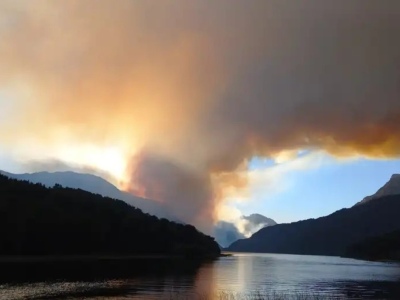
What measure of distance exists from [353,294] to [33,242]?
386ft

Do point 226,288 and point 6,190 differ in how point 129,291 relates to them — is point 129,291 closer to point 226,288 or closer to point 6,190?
point 226,288

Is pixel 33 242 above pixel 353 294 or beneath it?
above

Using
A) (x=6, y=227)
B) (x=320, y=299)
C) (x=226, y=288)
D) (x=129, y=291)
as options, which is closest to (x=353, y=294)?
(x=320, y=299)

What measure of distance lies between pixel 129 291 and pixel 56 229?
11548 cm

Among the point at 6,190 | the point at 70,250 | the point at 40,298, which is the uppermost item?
the point at 6,190

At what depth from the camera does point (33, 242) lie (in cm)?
16600

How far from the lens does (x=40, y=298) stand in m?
61.5

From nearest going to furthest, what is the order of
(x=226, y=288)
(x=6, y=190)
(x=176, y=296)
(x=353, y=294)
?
(x=176, y=296) → (x=353, y=294) → (x=226, y=288) → (x=6, y=190)

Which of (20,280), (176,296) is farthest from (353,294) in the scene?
(20,280)

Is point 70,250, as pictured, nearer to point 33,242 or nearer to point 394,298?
point 33,242

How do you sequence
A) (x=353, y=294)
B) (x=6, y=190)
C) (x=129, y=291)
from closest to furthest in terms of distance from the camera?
(x=129, y=291) → (x=353, y=294) → (x=6, y=190)

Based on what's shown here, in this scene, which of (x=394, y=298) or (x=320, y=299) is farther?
(x=394, y=298)

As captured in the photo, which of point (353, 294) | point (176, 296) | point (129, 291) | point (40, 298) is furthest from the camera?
point (353, 294)

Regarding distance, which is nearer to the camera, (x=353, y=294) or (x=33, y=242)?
(x=353, y=294)
